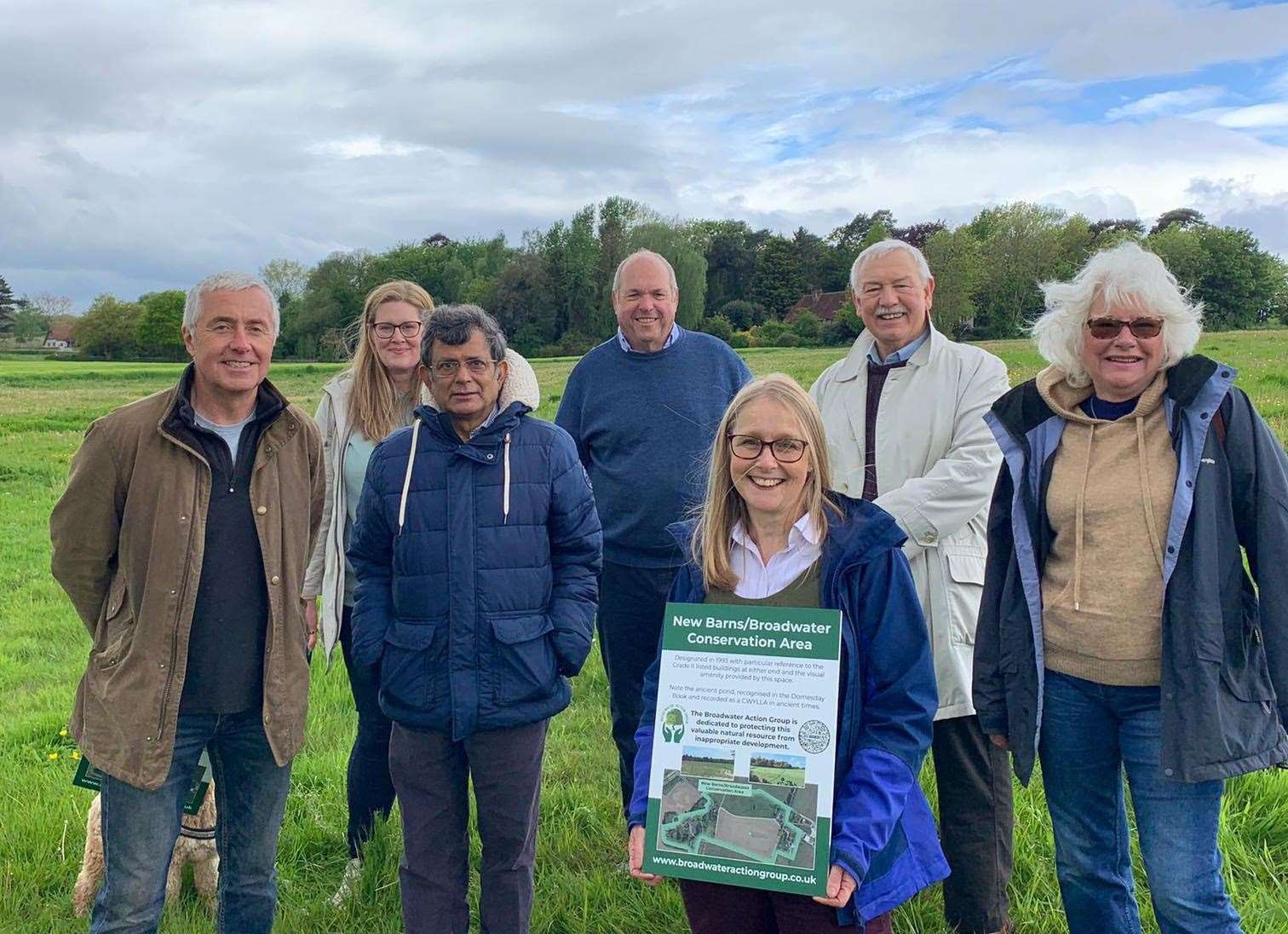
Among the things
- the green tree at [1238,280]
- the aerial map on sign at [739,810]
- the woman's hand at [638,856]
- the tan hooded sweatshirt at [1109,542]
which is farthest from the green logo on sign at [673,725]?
the green tree at [1238,280]

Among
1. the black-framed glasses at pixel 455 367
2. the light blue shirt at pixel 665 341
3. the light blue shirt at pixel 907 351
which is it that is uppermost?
the light blue shirt at pixel 665 341

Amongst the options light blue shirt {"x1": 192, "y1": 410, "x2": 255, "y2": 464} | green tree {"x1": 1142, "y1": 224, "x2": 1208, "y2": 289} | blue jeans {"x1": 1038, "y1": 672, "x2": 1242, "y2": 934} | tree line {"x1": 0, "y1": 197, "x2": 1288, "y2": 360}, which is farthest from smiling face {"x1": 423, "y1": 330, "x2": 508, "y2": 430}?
green tree {"x1": 1142, "y1": 224, "x2": 1208, "y2": 289}

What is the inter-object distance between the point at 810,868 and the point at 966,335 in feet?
207

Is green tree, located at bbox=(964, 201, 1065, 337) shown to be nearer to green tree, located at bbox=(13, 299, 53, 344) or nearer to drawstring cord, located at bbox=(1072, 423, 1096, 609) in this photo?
drawstring cord, located at bbox=(1072, 423, 1096, 609)

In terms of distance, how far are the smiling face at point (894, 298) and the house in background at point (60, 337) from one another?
330ft

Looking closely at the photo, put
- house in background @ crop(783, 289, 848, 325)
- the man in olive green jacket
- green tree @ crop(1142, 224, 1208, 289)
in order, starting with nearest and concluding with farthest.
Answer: the man in olive green jacket
green tree @ crop(1142, 224, 1208, 289)
house in background @ crop(783, 289, 848, 325)

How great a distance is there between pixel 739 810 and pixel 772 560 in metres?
0.69

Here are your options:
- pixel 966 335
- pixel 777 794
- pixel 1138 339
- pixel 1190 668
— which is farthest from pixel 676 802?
pixel 966 335

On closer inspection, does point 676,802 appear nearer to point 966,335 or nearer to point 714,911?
point 714,911

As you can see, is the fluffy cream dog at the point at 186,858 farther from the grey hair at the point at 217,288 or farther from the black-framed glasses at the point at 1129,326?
the black-framed glasses at the point at 1129,326

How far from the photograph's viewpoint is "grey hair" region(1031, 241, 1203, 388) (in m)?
2.95

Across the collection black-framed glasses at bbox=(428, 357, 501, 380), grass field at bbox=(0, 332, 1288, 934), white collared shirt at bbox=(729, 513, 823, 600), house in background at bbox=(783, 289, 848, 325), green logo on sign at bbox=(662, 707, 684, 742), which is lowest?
grass field at bbox=(0, 332, 1288, 934)

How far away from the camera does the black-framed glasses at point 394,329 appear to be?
4254mm

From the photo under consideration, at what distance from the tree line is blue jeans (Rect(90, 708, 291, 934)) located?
186ft
